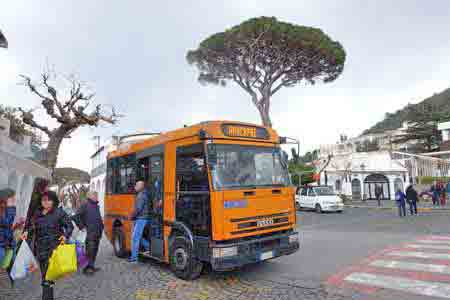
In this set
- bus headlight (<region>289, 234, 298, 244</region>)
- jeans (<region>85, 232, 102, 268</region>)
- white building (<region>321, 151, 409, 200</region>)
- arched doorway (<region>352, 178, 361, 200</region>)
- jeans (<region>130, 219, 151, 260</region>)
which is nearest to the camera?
bus headlight (<region>289, 234, 298, 244</region>)

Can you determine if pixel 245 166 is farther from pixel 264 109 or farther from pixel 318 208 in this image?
pixel 264 109

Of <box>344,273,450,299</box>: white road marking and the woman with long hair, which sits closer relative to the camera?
<box>344,273,450,299</box>: white road marking

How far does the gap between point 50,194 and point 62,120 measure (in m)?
15.1

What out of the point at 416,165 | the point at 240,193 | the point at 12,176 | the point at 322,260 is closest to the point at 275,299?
the point at 240,193

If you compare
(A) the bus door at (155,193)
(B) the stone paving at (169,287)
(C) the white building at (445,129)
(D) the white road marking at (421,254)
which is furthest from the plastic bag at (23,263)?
(C) the white building at (445,129)

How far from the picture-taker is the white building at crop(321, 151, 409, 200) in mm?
34000

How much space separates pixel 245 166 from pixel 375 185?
32868mm

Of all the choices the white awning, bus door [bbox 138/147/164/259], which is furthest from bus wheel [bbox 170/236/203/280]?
the white awning

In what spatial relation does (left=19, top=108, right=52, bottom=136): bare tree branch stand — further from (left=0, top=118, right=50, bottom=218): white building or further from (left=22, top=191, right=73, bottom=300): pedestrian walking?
(left=22, top=191, right=73, bottom=300): pedestrian walking

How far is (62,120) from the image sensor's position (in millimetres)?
18375

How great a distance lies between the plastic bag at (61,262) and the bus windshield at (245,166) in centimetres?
236

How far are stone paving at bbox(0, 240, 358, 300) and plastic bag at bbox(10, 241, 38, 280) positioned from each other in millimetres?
1123

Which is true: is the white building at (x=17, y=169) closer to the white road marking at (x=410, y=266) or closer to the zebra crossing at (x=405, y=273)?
the zebra crossing at (x=405, y=273)

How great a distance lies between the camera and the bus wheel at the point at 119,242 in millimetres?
8568
